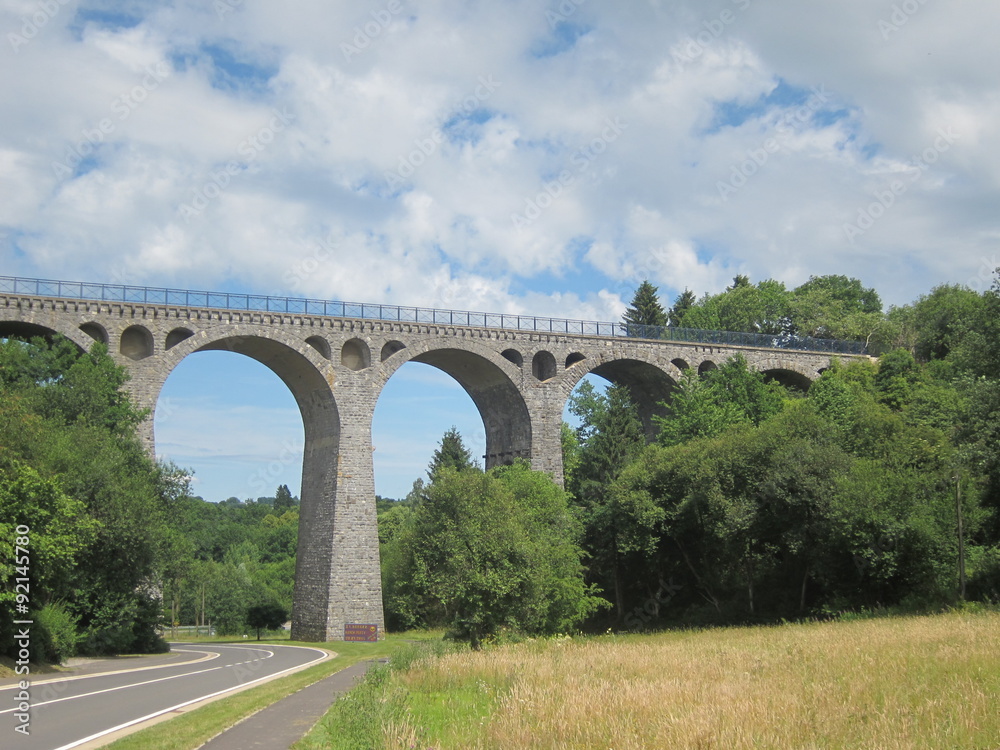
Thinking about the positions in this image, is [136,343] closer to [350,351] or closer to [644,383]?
[350,351]

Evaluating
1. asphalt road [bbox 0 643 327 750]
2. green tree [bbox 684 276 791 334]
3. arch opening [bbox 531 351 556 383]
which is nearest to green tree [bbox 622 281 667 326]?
green tree [bbox 684 276 791 334]

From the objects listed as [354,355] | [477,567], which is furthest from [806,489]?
[354,355]

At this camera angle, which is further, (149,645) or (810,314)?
(810,314)

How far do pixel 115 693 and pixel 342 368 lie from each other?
2389 cm

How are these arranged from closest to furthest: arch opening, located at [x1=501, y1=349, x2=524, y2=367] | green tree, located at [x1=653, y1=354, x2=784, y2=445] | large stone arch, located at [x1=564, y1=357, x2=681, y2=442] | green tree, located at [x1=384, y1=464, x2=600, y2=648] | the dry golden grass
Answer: the dry golden grass, green tree, located at [x1=384, y1=464, x2=600, y2=648], arch opening, located at [x1=501, y1=349, x2=524, y2=367], green tree, located at [x1=653, y1=354, x2=784, y2=445], large stone arch, located at [x1=564, y1=357, x2=681, y2=442]

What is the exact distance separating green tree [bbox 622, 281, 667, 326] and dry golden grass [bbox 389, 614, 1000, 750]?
175ft

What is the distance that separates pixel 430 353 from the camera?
43250 mm

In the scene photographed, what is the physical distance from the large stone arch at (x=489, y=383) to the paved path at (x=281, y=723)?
79.5ft

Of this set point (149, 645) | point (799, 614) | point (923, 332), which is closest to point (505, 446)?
point (799, 614)

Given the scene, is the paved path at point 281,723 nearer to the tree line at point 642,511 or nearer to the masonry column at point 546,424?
the tree line at point 642,511

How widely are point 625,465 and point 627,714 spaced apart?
126 feet

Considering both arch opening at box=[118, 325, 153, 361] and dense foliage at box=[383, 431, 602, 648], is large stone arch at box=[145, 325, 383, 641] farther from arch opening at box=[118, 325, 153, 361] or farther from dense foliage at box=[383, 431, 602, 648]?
dense foliage at box=[383, 431, 602, 648]

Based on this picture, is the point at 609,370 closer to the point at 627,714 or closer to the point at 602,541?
the point at 602,541

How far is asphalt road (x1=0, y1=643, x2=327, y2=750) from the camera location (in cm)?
1212
